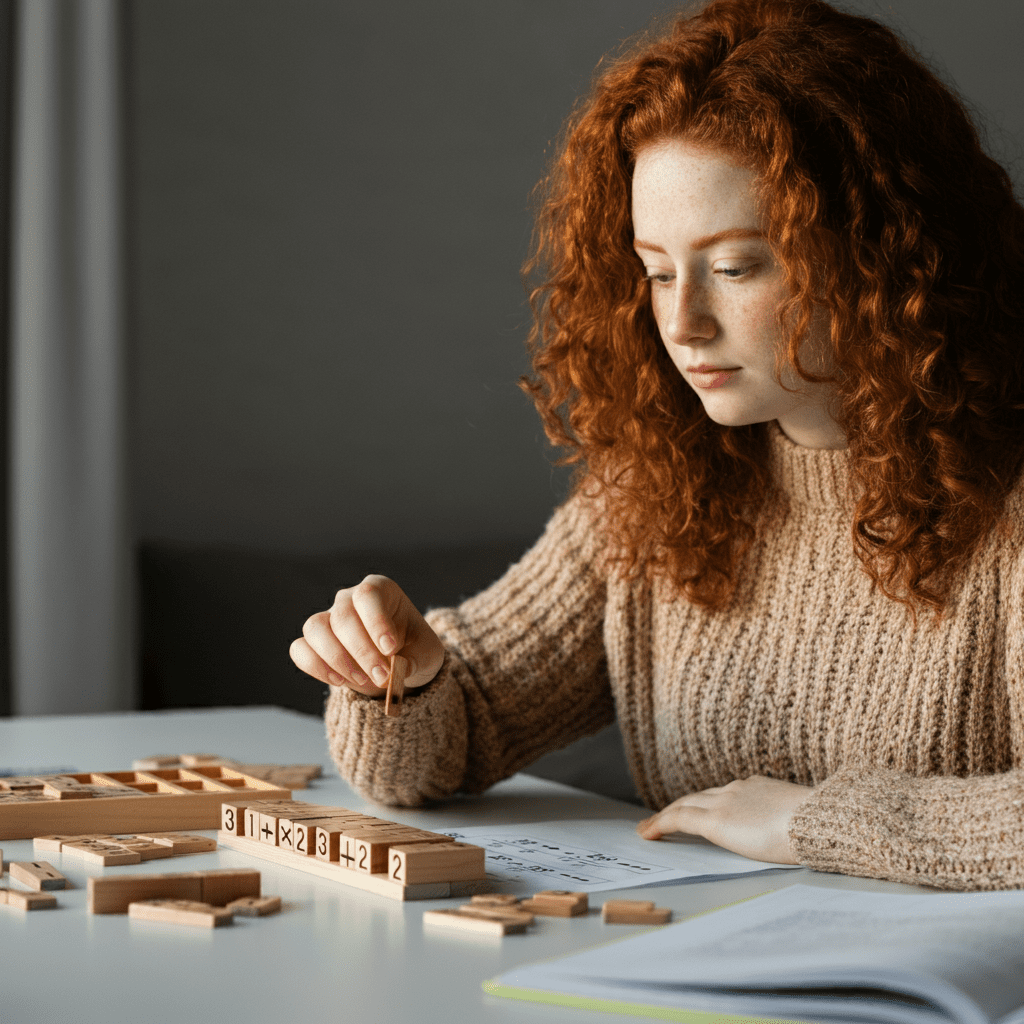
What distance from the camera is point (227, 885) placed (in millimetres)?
719

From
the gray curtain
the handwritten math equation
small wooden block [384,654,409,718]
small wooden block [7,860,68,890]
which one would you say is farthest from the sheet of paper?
the gray curtain

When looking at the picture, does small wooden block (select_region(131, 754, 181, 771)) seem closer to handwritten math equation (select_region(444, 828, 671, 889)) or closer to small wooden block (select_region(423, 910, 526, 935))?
handwritten math equation (select_region(444, 828, 671, 889))

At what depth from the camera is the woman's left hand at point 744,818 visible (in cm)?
83

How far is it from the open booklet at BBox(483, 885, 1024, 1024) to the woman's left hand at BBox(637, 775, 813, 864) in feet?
0.64

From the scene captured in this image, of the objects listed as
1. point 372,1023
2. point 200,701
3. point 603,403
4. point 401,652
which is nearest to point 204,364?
point 200,701

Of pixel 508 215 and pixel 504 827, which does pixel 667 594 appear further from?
pixel 508 215

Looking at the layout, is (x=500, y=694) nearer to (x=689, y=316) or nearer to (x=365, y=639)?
(x=365, y=639)

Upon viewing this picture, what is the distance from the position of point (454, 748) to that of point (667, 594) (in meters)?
0.24

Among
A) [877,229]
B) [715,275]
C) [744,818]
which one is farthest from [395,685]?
[877,229]

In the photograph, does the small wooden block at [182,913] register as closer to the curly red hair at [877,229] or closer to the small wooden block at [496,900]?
the small wooden block at [496,900]

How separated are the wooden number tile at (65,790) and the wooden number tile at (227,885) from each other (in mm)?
226

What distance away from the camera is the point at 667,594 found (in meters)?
1.15

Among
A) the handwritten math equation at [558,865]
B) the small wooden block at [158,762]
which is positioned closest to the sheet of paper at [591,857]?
the handwritten math equation at [558,865]

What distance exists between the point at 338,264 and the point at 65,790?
1.82m
